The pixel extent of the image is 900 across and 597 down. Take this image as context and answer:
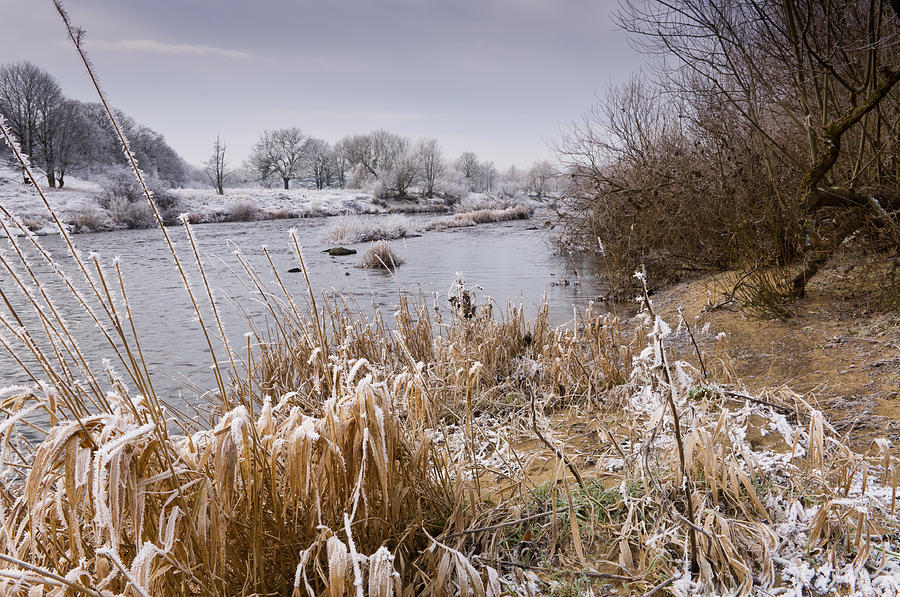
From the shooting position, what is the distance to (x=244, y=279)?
12.6 metres

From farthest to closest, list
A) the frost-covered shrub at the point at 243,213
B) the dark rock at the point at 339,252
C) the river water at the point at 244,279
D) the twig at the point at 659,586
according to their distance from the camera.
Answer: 1. the frost-covered shrub at the point at 243,213
2. the dark rock at the point at 339,252
3. the river water at the point at 244,279
4. the twig at the point at 659,586

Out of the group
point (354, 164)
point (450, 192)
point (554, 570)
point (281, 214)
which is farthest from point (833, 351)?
point (354, 164)

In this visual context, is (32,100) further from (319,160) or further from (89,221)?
(319,160)

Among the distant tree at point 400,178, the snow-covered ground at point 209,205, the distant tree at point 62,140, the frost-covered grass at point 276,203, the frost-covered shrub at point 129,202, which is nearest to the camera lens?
the snow-covered ground at point 209,205

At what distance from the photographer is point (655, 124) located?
38.2ft

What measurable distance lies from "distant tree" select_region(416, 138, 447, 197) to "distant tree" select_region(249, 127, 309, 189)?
16.2 m

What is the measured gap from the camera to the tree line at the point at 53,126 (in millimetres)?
24062

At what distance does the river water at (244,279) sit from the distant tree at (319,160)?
4056 cm

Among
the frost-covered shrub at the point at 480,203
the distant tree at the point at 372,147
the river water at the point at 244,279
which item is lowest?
the river water at the point at 244,279

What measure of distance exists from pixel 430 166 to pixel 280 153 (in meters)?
20.8

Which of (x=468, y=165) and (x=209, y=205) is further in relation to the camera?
(x=468, y=165)

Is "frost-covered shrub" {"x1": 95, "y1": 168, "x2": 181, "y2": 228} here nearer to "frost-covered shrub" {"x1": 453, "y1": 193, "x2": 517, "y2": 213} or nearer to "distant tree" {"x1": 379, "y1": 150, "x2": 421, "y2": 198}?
"distant tree" {"x1": 379, "y1": 150, "x2": 421, "y2": 198}

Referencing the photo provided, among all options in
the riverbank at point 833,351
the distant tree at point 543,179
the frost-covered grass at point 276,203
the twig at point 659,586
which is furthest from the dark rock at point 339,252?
the twig at point 659,586

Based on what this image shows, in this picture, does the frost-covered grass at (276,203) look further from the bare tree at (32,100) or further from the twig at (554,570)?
the twig at (554,570)
